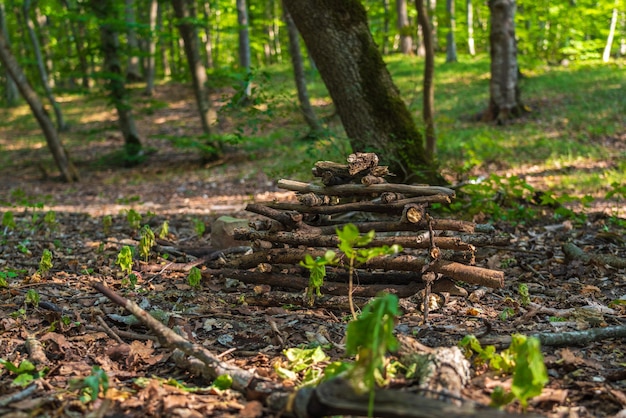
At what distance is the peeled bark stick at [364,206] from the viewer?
3742mm

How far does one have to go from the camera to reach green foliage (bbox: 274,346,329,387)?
2.64 meters

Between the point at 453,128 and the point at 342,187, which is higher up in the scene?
the point at 342,187

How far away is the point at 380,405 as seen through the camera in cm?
194

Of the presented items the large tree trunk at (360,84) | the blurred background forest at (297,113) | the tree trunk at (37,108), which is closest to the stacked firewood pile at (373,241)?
the large tree trunk at (360,84)

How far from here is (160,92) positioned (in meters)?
26.1

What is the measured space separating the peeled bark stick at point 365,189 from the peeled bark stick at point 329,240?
329mm

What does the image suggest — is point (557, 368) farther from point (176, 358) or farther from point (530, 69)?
point (530, 69)

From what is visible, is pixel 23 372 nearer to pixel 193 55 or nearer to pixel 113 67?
pixel 193 55

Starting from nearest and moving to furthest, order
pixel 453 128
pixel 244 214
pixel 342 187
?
1. pixel 342 187
2. pixel 244 214
3. pixel 453 128

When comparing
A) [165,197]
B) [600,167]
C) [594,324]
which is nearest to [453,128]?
[600,167]

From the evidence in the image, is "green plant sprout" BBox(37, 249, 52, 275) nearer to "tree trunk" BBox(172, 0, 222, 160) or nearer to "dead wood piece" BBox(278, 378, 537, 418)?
"dead wood piece" BBox(278, 378, 537, 418)

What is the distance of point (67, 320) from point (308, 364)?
1599 millimetres

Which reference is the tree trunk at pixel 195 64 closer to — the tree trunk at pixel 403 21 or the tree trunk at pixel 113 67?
the tree trunk at pixel 113 67

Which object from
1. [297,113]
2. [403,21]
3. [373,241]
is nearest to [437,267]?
[373,241]
